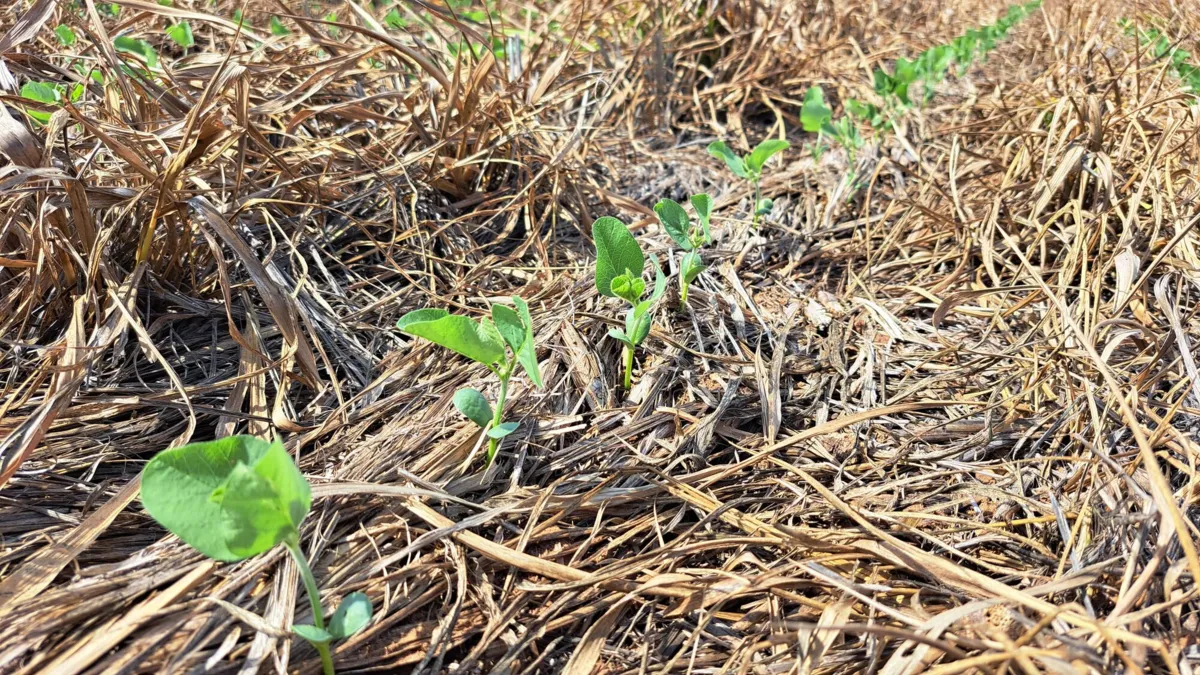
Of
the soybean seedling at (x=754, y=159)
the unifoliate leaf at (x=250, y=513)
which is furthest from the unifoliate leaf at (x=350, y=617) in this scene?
the soybean seedling at (x=754, y=159)

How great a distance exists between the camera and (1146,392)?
4.13ft

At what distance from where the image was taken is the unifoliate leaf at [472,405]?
1085 mm

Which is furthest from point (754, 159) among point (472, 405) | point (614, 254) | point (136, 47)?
point (136, 47)

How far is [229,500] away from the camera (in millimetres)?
759

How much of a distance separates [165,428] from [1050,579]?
1.37 m

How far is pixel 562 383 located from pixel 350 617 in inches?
22.7

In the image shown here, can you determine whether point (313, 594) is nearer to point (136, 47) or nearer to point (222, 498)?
point (222, 498)

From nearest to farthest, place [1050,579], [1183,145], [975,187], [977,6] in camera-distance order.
A: [1050,579], [1183,145], [975,187], [977,6]

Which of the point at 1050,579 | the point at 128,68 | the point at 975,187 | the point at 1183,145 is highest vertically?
the point at 128,68

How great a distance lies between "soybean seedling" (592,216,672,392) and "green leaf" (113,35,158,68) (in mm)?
1291

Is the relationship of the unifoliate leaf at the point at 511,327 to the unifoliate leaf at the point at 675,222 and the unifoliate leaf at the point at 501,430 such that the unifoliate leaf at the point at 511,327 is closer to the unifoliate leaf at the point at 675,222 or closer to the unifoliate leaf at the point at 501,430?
the unifoliate leaf at the point at 501,430

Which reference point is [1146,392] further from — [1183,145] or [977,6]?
[977,6]

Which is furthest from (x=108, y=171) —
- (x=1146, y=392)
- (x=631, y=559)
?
(x=1146, y=392)

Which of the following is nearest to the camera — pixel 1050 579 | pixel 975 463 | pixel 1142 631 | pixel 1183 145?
pixel 1142 631
